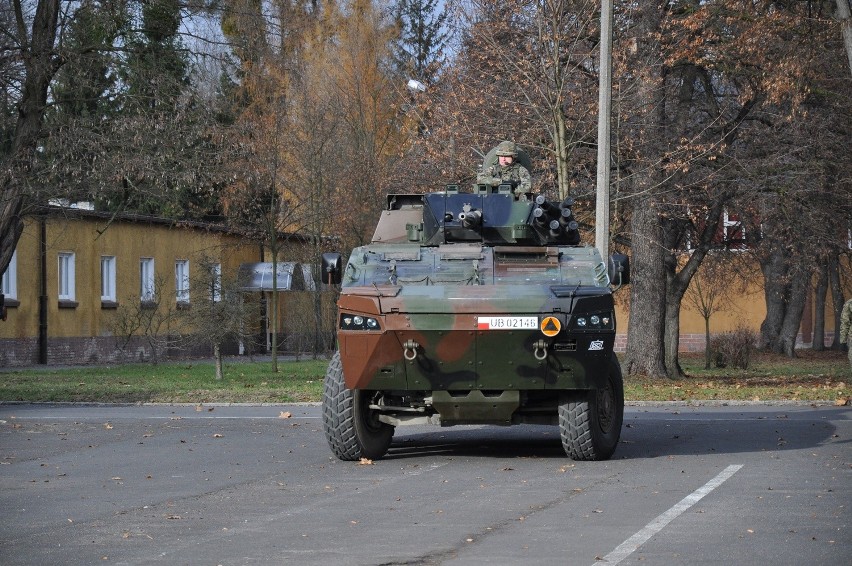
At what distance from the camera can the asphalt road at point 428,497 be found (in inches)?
320

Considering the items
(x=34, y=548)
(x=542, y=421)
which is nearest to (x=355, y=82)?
(x=542, y=421)

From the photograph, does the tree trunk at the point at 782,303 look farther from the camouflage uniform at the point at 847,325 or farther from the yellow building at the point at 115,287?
the camouflage uniform at the point at 847,325

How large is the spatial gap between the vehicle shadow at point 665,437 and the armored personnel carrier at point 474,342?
2.81 ft

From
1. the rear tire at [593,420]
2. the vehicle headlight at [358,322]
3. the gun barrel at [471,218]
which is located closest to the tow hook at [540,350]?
the rear tire at [593,420]

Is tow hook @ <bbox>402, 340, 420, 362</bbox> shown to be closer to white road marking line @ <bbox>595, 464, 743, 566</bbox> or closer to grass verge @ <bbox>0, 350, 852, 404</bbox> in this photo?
white road marking line @ <bbox>595, 464, 743, 566</bbox>

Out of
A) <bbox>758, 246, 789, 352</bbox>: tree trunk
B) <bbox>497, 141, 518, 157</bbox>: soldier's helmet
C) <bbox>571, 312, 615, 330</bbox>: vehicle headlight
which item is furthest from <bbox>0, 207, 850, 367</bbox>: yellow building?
<bbox>571, 312, 615, 330</bbox>: vehicle headlight

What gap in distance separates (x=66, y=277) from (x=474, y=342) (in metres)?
29.8

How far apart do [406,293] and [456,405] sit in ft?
3.71

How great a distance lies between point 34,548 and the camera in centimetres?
828

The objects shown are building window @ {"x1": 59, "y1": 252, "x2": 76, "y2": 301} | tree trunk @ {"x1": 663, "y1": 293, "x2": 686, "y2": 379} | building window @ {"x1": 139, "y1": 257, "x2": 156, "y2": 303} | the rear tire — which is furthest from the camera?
building window @ {"x1": 139, "y1": 257, "x2": 156, "y2": 303}

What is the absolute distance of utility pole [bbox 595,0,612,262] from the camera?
2322 centimetres

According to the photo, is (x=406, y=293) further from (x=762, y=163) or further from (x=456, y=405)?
(x=762, y=163)

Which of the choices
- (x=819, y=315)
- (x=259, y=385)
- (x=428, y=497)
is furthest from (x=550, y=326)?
(x=819, y=315)

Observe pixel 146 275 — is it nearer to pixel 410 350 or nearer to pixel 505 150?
pixel 505 150
